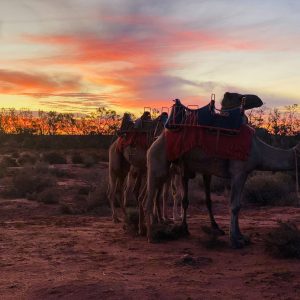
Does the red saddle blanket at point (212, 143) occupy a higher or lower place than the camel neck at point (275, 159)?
higher

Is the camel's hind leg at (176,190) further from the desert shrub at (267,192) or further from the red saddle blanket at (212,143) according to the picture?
the desert shrub at (267,192)

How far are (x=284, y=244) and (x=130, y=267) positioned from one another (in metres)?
2.68

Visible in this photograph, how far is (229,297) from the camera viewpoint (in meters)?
6.59

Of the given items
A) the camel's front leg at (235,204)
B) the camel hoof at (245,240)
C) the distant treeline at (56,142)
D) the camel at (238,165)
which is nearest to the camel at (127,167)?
the camel at (238,165)

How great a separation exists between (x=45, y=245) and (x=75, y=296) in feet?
12.2

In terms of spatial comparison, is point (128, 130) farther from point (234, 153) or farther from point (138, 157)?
point (234, 153)

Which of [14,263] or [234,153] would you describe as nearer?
[14,263]

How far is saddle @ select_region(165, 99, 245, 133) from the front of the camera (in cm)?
980

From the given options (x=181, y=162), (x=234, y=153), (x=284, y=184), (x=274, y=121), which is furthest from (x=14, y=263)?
(x=274, y=121)

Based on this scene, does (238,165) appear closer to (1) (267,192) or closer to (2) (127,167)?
(2) (127,167)

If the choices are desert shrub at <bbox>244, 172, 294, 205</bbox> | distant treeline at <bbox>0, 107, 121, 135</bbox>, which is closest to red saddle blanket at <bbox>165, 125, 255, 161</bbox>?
desert shrub at <bbox>244, 172, 294, 205</bbox>

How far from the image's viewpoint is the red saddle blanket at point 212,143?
953 cm

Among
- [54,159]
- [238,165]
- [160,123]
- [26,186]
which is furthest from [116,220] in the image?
[54,159]

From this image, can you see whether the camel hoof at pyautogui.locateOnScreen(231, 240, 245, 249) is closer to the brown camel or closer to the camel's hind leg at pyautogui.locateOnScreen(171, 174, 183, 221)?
the brown camel
